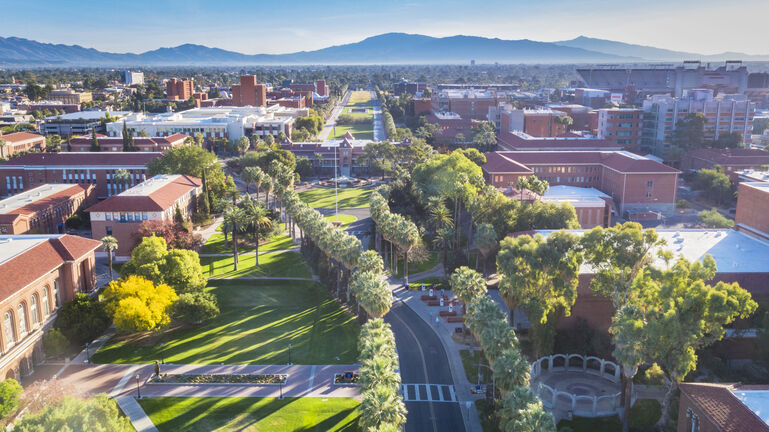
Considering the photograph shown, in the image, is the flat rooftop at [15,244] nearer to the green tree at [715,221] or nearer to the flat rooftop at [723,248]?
the flat rooftop at [723,248]

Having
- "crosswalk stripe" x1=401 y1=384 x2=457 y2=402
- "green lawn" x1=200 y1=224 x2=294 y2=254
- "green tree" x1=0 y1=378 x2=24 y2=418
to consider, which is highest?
"green tree" x1=0 y1=378 x2=24 y2=418

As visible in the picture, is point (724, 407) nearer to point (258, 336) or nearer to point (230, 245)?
point (258, 336)

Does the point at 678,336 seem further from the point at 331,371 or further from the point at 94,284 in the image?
the point at 94,284

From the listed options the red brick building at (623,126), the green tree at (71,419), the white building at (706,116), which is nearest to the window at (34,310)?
the green tree at (71,419)

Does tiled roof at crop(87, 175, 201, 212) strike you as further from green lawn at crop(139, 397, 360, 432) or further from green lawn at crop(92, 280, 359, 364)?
green lawn at crop(139, 397, 360, 432)


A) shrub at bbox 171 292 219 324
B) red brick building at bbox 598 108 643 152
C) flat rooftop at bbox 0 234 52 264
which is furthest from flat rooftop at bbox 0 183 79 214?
red brick building at bbox 598 108 643 152
